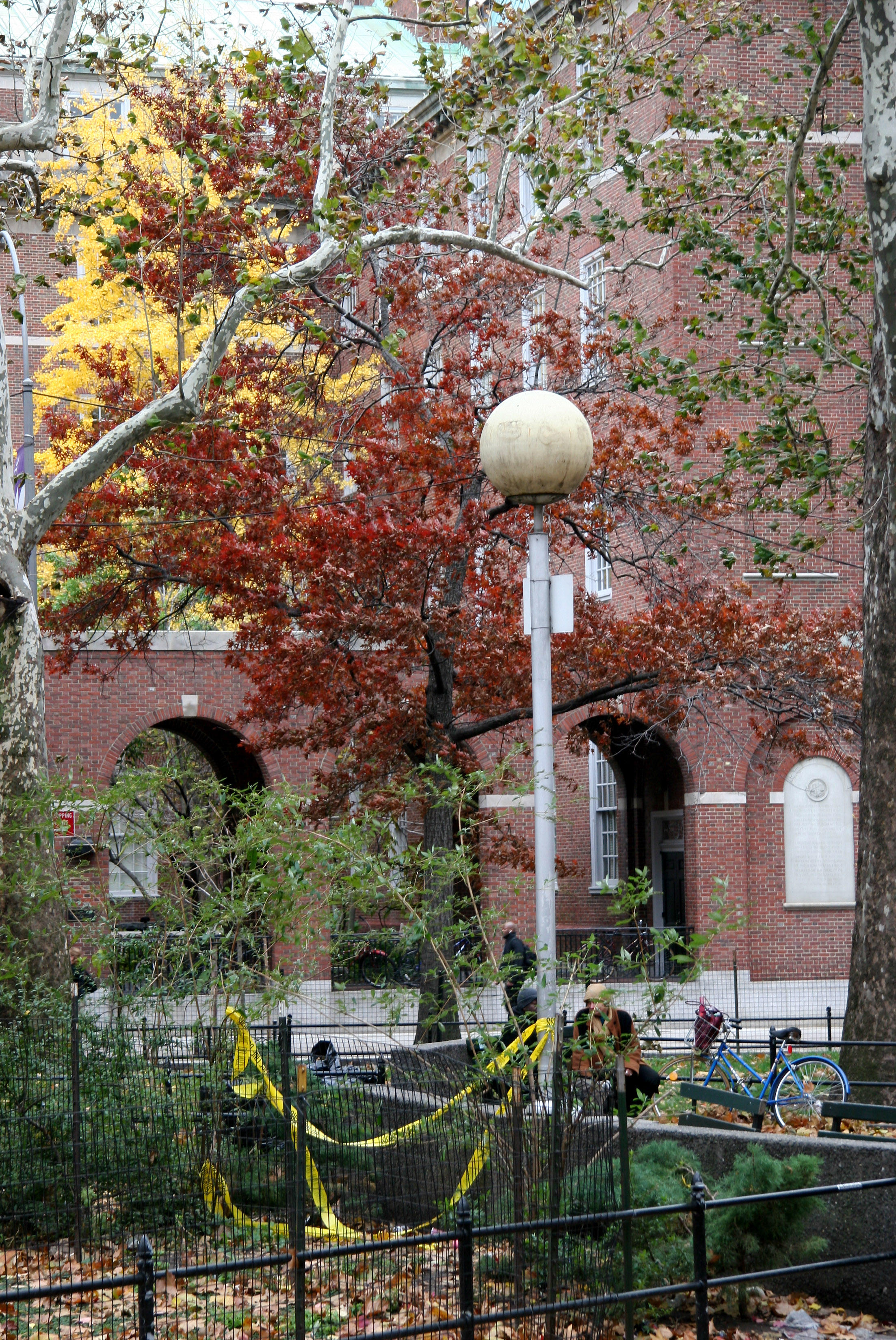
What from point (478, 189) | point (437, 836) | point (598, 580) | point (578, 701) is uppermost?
point (478, 189)

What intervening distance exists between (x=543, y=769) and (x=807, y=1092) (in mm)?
4890

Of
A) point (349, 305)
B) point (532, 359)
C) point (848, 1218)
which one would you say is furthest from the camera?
point (349, 305)

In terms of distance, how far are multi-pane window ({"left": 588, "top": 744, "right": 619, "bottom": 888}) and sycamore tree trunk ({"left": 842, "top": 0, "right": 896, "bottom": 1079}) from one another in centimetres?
2129

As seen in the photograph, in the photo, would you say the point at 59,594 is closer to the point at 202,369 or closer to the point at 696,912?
the point at 696,912

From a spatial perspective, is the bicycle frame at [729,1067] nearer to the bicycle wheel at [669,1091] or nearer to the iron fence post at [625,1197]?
the bicycle wheel at [669,1091]

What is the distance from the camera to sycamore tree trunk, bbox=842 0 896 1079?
1060 cm

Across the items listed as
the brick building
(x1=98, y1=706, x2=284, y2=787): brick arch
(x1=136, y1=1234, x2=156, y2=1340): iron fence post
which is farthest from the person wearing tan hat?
(x1=98, y1=706, x2=284, y2=787): brick arch

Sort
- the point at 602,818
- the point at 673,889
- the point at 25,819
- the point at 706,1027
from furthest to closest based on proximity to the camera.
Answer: the point at 602,818
the point at 673,889
the point at 706,1027
the point at 25,819

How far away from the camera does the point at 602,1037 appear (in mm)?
7133

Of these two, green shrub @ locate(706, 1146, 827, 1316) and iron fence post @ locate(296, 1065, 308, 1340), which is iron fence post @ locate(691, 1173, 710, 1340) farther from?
iron fence post @ locate(296, 1065, 308, 1340)

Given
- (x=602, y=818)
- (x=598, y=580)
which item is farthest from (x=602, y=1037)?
(x=602, y=818)

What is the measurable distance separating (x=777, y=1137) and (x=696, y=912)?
62.1 ft

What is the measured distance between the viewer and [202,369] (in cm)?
1289

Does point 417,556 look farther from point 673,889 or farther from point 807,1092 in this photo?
point 673,889
